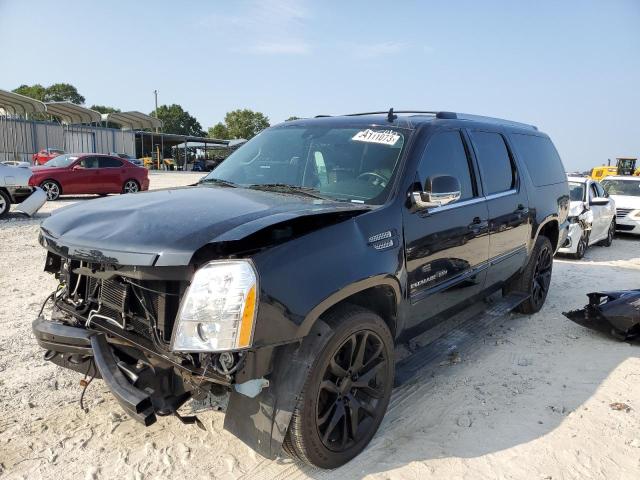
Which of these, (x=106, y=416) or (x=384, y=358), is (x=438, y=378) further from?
(x=106, y=416)

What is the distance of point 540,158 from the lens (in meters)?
5.39

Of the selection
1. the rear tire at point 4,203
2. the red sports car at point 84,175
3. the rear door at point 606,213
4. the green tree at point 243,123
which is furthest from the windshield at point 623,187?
the green tree at point 243,123

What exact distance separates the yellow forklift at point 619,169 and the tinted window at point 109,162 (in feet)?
77.3

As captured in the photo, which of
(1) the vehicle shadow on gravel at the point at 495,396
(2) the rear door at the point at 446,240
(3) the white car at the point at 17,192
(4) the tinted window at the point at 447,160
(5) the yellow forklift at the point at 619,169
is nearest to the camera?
(1) the vehicle shadow on gravel at the point at 495,396

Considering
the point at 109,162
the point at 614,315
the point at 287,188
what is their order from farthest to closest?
the point at 109,162
the point at 614,315
the point at 287,188

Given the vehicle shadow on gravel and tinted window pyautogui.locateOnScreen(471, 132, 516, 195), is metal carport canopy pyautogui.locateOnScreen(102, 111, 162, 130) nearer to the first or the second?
tinted window pyautogui.locateOnScreen(471, 132, 516, 195)

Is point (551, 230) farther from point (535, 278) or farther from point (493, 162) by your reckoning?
point (493, 162)

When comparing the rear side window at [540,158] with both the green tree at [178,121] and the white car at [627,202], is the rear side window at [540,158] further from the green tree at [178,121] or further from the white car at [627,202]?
the green tree at [178,121]

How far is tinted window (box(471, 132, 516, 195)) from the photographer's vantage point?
412cm

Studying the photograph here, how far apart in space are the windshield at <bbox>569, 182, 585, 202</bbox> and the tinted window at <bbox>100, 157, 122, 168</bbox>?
13.9 metres

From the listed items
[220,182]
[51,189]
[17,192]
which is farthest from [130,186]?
[220,182]

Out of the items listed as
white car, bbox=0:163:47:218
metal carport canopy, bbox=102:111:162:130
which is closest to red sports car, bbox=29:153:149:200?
white car, bbox=0:163:47:218

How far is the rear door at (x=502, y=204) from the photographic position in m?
4.12

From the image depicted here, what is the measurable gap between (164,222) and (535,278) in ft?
14.6
